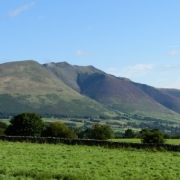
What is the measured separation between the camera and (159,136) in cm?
7256

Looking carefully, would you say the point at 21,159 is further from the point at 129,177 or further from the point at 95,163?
the point at 129,177

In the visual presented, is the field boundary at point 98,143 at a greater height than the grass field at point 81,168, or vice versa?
the field boundary at point 98,143

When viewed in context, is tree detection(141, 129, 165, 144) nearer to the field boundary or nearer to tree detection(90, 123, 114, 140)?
tree detection(90, 123, 114, 140)

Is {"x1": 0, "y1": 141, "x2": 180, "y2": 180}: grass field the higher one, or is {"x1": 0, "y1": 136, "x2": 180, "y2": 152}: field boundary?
{"x1": 0, "y1": 136, "x2": 180, "y2": 152}: field boundary

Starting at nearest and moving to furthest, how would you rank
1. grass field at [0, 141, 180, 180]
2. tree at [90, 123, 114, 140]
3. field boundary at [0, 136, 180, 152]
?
grass field at [0, 141, 180, 180]
field boundary at [0, 136, 180, 152]
tree at [90, 123, 114, 140]

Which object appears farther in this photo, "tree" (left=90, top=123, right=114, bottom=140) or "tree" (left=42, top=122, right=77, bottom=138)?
"tree" (left=90, top=123, right=114, bottom=140)

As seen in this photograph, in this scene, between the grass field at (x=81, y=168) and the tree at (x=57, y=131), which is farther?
the tree at (x=57, y=131)

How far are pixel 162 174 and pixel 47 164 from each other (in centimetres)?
807

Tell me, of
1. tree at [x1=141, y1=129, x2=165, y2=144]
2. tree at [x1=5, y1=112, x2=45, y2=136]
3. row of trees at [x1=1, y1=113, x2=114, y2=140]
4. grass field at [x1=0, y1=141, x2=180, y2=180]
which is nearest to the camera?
grass field at [x1=0, y1=141, x2=180, y2=180]

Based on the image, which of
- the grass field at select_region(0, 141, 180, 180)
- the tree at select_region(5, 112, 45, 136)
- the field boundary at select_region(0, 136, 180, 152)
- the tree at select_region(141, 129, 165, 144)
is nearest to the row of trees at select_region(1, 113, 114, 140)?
the tree at select_region(5, 112, 45, 136)

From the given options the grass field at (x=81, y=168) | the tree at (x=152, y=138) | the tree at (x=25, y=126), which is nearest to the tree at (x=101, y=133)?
the tree at (x=25, y=126)

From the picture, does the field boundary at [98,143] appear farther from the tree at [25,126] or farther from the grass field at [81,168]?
the tree at [25,126]

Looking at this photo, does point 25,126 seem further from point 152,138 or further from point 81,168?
point 81,168

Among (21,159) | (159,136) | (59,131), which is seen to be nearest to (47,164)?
(21,159)
